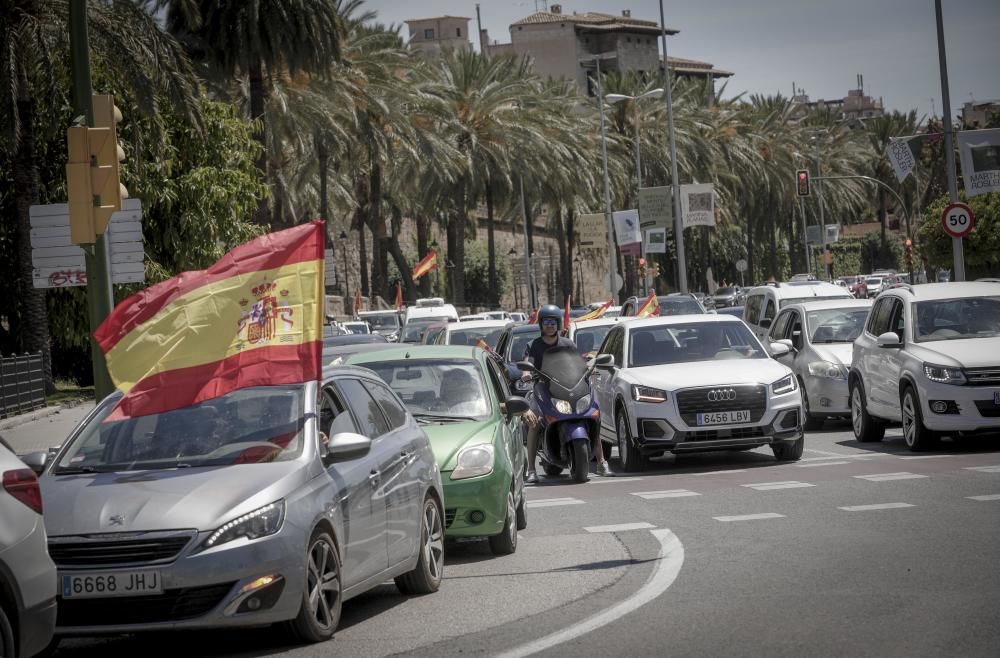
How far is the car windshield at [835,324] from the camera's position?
2319 centimetres

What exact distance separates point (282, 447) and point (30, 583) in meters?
2.16

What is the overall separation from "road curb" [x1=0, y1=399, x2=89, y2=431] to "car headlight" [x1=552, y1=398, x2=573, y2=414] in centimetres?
1543

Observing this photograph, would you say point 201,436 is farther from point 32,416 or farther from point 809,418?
point 32,416

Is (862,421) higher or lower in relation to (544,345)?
lower

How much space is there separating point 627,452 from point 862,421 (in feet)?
11.5

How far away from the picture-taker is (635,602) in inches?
339

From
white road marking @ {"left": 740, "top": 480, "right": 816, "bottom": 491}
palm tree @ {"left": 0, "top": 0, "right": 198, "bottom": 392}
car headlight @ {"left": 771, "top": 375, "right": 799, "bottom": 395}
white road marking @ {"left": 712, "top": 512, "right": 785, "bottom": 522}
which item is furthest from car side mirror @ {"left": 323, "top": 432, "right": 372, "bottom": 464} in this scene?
palm tree @ {"left": 0, "top": 0, "right": 198, "bottom": 392}

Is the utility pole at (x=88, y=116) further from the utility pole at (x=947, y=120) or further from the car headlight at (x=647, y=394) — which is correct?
the utility pole at (x=947, y=120)

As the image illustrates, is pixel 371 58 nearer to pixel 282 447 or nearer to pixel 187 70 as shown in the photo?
pixel 187 70

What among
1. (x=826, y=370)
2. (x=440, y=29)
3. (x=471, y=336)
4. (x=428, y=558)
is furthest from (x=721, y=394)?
(x=440, y=29)

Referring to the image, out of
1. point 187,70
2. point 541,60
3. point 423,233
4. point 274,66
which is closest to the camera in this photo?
point 187,70

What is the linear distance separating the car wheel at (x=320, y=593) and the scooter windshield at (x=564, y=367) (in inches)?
323

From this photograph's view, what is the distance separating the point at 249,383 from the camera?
8219 mm

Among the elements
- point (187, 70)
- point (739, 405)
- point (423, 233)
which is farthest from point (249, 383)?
point (423, 233)
